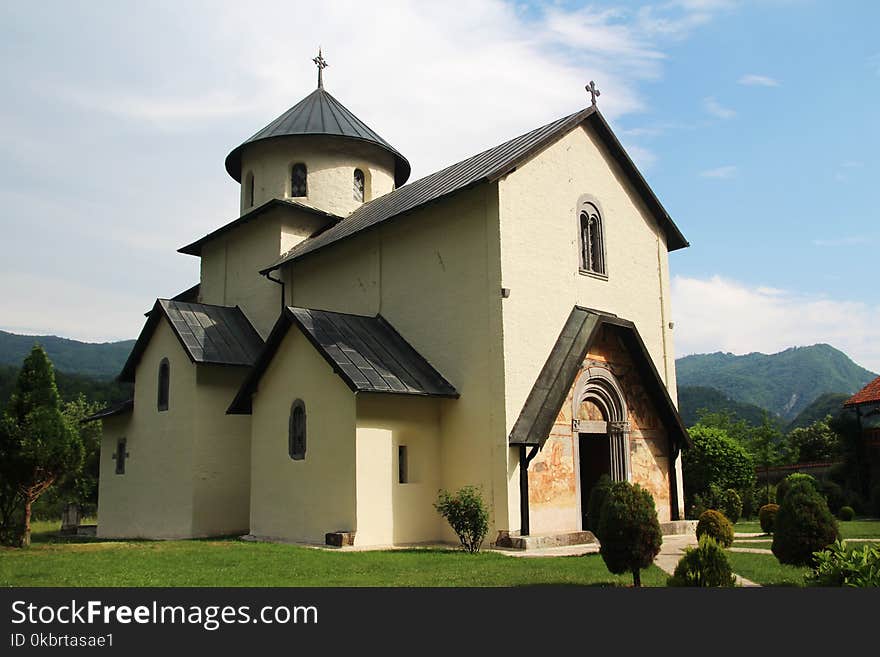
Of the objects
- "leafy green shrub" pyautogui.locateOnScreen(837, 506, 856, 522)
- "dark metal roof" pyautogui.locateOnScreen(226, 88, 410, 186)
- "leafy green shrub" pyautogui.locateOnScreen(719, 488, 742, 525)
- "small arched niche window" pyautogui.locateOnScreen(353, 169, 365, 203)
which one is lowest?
"leafy green shrub" pyautogui.locateOnScreen(837, 506, 856, 522)

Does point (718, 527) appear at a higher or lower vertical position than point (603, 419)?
lower

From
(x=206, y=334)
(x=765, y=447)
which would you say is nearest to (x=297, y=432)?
(x=206, y=334)

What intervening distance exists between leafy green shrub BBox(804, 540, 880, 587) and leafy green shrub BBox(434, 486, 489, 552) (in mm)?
6569

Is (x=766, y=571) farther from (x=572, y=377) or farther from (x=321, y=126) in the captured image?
(x=321, y=126)

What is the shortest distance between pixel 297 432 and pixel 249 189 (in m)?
11.8

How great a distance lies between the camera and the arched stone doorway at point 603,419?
55.4ft

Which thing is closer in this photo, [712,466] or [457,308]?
[457,308]

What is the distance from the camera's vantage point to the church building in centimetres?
1569

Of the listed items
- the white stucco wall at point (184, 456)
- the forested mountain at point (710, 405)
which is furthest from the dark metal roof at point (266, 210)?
the forested mountain at point (710, 405)

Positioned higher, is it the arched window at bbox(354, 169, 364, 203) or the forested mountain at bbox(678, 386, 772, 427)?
the arched window at bbox(354, 169, 364, 203)

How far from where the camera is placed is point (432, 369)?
55.9ft

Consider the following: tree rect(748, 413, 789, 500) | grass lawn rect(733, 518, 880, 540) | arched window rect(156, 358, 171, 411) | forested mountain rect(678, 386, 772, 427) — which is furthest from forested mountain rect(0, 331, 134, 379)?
grass lawn rect(733, 518, 880, 540)

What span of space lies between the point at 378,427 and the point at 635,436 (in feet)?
20.5

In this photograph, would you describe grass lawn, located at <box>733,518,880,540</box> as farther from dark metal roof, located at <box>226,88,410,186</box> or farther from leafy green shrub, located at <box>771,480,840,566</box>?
dark metal roof, located at <box>226,88,410,186</box>
